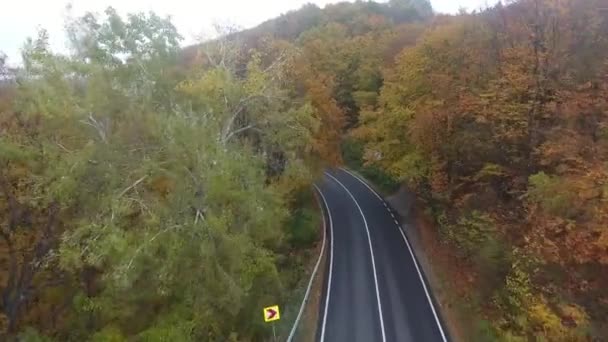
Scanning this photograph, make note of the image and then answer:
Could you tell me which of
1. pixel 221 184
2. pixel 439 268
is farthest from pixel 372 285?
pixel 221 184

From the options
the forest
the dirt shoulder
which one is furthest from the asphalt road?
the forest

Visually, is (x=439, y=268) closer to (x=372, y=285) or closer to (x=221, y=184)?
(x=372, y=285)

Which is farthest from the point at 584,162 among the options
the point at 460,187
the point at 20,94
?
the point at 20,94

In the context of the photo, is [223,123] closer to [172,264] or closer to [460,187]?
[172,264]

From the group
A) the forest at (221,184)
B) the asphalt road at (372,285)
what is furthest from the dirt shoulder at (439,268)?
the asphalt road at (372,285)

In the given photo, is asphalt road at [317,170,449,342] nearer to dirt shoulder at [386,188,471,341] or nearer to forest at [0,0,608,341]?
dirt shoulder at [386,188,471,341]

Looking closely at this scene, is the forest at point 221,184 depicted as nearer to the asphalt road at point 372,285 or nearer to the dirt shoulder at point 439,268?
the dirt shoulder at point 439,268
